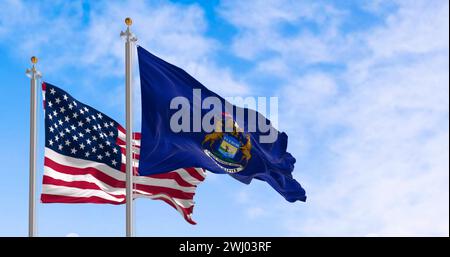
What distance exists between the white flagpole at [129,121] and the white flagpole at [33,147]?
3.08 meters

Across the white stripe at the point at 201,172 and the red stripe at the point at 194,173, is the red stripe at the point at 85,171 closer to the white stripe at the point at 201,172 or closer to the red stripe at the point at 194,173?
the red stripe at the point at 194,173

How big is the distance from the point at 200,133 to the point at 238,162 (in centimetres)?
128

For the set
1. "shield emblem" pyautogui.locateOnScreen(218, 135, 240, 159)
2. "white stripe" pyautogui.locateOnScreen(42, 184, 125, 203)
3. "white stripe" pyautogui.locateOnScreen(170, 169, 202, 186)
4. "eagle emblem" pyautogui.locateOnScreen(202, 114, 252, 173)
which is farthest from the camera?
"white stripe" pyautogui.locateOnScreen(170, 169, 202, 186)

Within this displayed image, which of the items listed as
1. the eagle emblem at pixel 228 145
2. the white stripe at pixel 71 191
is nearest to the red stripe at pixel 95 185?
the white stripe at pixel 71 191

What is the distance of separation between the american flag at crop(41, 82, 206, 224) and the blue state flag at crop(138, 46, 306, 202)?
3.20 feet

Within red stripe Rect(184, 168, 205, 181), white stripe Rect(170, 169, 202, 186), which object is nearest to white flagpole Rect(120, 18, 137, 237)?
white stripe Rect(170, 169, 202, 186)

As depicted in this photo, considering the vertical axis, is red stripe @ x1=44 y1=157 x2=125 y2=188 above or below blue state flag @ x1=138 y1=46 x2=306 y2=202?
below

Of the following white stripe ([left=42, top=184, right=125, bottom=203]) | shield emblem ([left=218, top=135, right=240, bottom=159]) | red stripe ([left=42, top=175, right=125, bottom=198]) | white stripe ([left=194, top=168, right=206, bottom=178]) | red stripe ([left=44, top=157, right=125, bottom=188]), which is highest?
shield emblem ([left=218, top=135, right=240, bottom=159])

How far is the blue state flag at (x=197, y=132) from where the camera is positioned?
58.9 ft

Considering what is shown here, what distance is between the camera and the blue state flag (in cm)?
1794

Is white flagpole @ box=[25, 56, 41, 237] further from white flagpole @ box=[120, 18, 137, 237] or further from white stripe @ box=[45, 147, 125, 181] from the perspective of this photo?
white flagpole @ box=[120, 18, 137, 237]

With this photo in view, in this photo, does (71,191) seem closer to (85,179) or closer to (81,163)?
(85,179)
